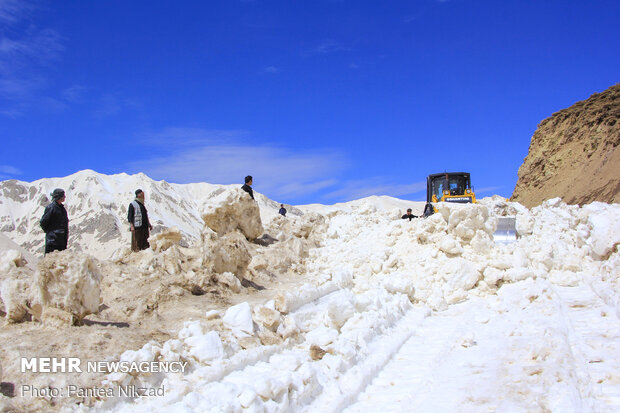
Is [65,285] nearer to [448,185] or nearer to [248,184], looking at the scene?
[248,184]

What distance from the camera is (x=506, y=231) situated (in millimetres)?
10031

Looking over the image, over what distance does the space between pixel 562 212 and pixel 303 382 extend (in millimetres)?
8833

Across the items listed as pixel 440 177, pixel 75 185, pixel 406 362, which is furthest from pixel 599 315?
pixel 75 185

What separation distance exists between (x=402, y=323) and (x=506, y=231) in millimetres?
5160

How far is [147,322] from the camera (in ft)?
14.6

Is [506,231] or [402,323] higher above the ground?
[506,231]

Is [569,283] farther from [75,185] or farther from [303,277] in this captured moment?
[75,185]

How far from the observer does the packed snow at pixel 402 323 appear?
3.44 meters

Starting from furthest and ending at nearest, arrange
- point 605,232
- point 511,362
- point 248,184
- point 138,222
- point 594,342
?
point 248,184
point 138,222
point 605,232
point 594,342
point 511,362

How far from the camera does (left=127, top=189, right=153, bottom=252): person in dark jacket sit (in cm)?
735

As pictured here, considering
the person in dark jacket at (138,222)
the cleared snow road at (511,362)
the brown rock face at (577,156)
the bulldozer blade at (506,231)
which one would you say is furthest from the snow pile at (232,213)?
the brown rock face at (577,156)

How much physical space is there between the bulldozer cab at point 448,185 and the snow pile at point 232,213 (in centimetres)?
685

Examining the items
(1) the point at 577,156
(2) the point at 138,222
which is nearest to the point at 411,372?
(2) the point at 138,222

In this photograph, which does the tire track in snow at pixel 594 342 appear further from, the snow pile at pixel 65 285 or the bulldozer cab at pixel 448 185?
the bulldozer cab at pixel 448 185
